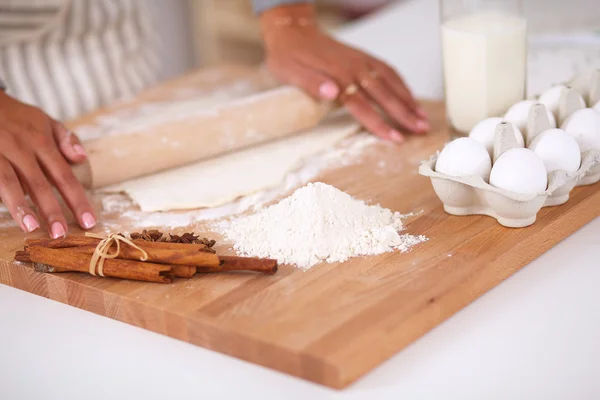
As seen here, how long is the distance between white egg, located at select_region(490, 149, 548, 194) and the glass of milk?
0.36m

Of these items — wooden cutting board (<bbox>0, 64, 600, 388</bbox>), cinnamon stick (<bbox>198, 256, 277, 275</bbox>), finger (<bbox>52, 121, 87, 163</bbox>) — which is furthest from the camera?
finger (<bbox>52, 121, 87, 163</bbox>)

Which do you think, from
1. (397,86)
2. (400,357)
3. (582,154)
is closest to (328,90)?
(397,86)

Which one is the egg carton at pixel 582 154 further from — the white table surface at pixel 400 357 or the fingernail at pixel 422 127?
A: the fingernail at pixel 422 127

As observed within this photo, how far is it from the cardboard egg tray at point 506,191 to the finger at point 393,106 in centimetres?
39

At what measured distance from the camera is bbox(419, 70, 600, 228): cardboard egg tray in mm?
1132

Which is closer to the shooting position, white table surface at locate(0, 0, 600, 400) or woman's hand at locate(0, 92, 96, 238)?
white table surface at locate(0, 0, 600, 400)

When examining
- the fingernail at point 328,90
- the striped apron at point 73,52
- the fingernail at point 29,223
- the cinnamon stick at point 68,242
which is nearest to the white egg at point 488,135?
Answer: the fingernail at point 328,90

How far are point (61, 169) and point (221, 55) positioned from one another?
2210 mm

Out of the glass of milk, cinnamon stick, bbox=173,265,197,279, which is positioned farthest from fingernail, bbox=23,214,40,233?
the glass of milk

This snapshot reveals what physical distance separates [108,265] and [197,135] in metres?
0.50

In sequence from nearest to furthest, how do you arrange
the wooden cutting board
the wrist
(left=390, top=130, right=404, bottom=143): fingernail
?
the wooden cutting board, (left=390, top=130, right=404, bottom=143): fingernail, the wrist

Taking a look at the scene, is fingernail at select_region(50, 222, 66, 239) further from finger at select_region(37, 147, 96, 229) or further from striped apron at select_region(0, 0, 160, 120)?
striped apron at select_region(0, 0, 160, 120)

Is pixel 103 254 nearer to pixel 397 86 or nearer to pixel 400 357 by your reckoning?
pixel 400 357

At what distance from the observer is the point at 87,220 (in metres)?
1.28
